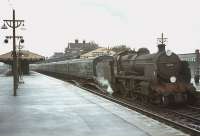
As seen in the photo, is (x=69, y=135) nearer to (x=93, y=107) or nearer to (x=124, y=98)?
(x=93, y=107)

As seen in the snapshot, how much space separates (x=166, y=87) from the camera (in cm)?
1956

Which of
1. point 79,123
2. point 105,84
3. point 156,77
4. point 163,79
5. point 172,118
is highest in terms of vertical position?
point 156,77

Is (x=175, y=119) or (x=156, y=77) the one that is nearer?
(x=175, y=119)

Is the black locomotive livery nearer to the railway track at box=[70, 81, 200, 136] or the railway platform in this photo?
the railway track at box=[70, 81, 200, 136]

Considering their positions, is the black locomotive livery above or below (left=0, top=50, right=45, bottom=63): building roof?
below

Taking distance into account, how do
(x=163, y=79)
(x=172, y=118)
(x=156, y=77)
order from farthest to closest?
(x=163, y=79) → (x=156, y=77) → (x=172, y=118)

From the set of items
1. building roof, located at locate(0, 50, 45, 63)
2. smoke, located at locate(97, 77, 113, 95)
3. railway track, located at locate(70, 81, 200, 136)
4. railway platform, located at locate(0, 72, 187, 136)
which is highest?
building roof, located at locate(0, 50, 45, 63)

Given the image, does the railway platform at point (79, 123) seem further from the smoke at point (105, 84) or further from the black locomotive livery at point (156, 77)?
the smoke at point (105, 84)

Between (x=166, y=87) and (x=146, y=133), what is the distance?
870 cm

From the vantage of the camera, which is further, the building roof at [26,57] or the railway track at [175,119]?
the building roof at [26,57]

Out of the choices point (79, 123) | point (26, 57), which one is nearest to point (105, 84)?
point (79, 123)

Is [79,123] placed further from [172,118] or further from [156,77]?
[156,77]

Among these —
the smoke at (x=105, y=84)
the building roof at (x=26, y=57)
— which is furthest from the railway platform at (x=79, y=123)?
the building roof at (x=26, y=57)

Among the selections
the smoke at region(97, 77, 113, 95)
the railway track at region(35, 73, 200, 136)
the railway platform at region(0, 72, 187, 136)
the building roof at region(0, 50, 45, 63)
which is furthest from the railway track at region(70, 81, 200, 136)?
the building roof at region(0, 50, 45, 63)
